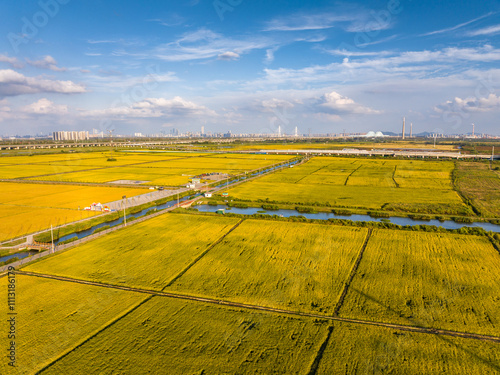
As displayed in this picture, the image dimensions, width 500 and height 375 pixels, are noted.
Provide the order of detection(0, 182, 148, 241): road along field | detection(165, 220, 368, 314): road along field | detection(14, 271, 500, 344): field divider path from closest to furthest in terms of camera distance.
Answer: detection(14, 271, 500, 344): field divider path < detection(165, 220, 368, 314): road along field < detection(0, 182, 148, 241): road along field

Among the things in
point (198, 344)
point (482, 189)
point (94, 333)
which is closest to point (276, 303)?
point (198, 344)

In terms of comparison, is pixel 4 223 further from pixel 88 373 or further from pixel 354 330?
pixel 354 330

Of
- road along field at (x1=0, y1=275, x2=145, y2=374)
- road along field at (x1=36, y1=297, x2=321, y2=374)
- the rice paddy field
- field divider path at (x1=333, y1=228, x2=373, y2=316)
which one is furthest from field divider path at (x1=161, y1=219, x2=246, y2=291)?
field divider path at (x1=333, y1=228, x2=373, y2=316)

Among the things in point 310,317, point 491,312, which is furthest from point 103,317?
point 491,312

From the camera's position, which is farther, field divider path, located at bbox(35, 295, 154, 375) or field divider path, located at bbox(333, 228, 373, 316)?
field divider path, located at bbox(333, 228, 373, 316)

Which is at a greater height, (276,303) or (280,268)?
(280,268)

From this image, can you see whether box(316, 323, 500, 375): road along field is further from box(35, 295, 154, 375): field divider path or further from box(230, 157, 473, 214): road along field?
box(230, 157, 473, 214): road along field

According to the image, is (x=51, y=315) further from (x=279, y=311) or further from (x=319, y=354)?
(x=319, y=354)
